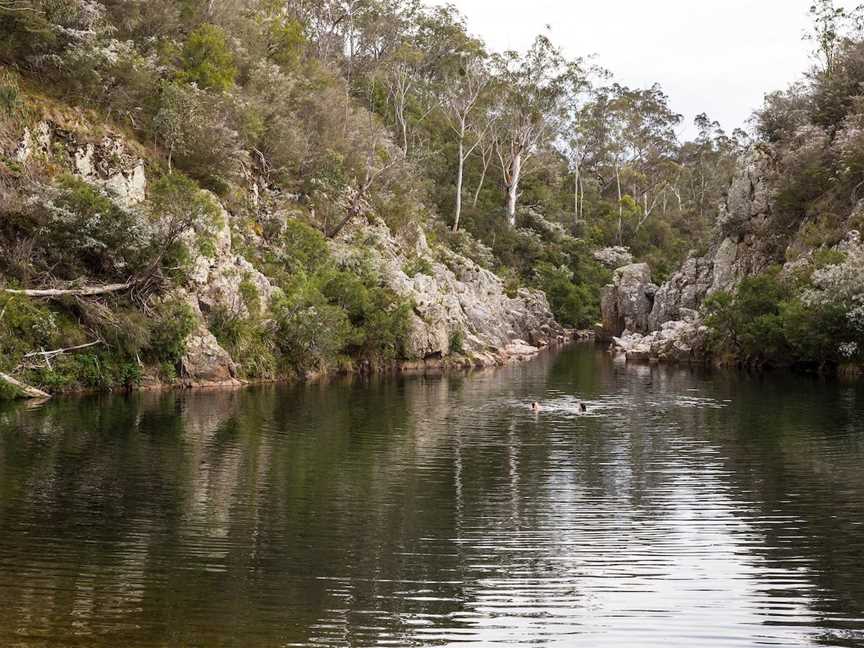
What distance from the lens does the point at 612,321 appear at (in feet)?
295

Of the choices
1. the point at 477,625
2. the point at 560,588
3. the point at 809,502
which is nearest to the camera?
the point at 477,625

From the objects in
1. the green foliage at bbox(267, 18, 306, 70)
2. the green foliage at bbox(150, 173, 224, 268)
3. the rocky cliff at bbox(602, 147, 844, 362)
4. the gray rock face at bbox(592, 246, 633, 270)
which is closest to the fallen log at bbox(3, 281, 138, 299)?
the green foliage at bbox(150, 173, 224, 268)

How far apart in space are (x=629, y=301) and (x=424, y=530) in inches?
2910

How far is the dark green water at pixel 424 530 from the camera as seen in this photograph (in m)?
10.4

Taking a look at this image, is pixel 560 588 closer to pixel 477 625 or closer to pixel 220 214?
pixel 477 625

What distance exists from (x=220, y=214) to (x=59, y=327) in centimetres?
1006

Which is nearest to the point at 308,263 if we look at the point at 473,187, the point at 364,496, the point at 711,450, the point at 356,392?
the point at 356,392

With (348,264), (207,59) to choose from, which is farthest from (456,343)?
(207,59)

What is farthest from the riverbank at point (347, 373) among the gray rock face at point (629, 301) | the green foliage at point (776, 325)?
the green foliage at point (776, 325)

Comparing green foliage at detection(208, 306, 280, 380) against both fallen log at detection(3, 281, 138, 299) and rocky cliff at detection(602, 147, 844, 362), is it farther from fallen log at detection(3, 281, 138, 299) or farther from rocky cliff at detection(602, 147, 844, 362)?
rocky cliff at detection(602, 147, 844, 362)

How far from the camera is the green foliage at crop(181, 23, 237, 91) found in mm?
52250

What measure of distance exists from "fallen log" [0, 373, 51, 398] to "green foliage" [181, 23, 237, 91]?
23522mm

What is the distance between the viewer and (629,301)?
285 feet

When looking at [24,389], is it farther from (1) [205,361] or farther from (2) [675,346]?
(2) [675,346]
